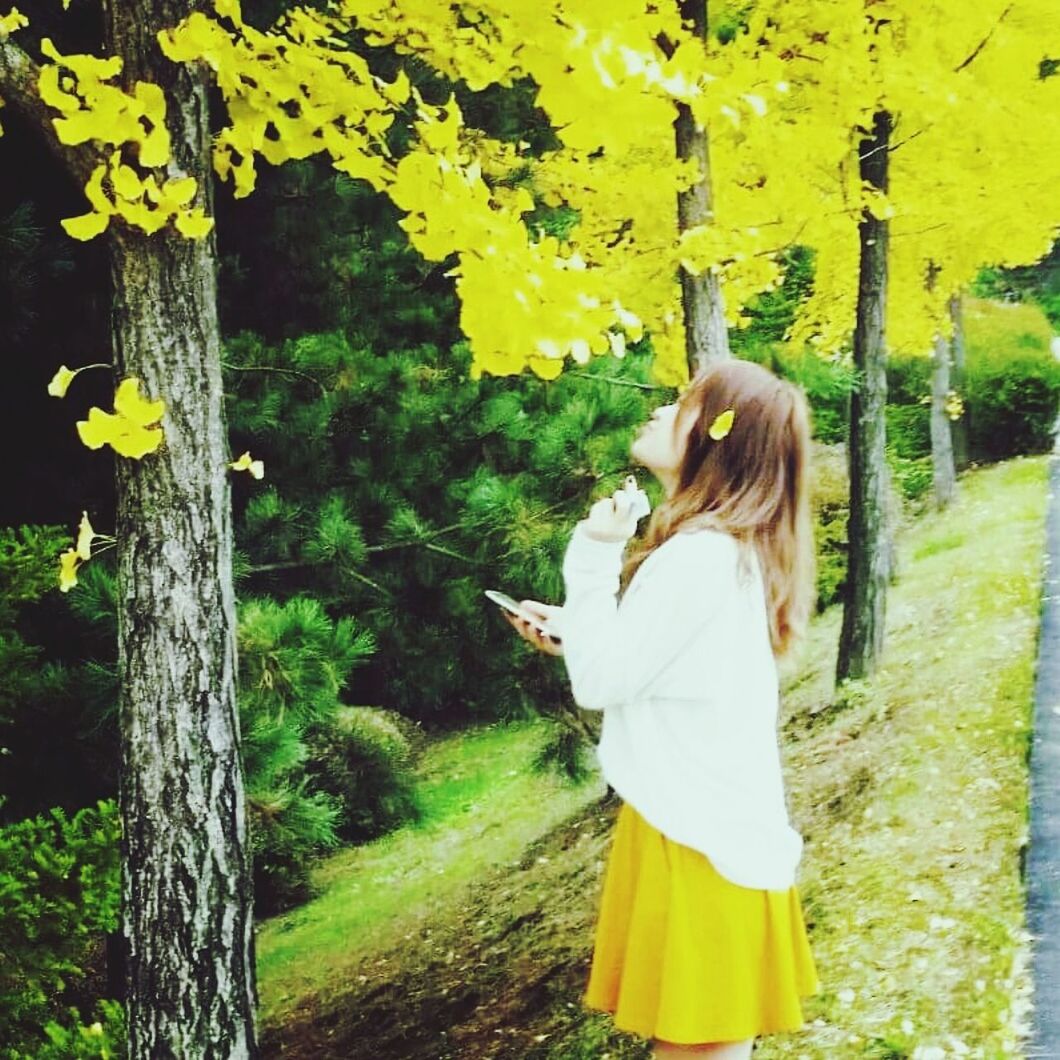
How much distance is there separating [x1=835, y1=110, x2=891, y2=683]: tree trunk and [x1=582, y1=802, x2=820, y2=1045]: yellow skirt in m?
5.34

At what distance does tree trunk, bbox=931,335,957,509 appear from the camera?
11.6 meters

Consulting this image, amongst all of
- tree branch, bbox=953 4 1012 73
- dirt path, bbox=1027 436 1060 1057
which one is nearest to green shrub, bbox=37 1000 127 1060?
dirt path, bbox=1027 436 1060 1057

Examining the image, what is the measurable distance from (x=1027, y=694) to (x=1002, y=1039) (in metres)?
3.21

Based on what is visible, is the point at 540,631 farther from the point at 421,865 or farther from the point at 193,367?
the point at 421,865

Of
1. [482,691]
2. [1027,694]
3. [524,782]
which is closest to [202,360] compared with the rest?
[482,691]

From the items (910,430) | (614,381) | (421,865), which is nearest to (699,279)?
(614,381)

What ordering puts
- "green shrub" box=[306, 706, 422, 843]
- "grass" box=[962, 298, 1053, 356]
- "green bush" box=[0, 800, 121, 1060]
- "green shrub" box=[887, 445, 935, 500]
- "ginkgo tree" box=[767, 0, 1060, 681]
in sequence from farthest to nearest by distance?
"grass" box=[962, 298, 1053, 356], "green shrub" box=[887, 445, 935, 500], "ginkgo tree" box=[767, 0, 1060, 681], "green shrub" box=[306, 706, 422, 843], "green bush" box=[0, 800, 121, 1060]

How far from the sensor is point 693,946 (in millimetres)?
1786

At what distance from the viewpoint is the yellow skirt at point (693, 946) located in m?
1.78

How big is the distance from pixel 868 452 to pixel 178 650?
226 inches

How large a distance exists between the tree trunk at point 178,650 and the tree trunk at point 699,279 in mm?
2588

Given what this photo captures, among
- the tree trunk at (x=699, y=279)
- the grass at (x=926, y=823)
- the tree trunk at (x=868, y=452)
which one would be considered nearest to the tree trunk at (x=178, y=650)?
the grass at (x=926, y=823)

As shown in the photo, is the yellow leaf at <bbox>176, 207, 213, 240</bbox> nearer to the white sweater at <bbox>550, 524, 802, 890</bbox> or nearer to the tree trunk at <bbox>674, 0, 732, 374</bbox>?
the white sweater at <bbox>550, 524, 802, 890</bbox>

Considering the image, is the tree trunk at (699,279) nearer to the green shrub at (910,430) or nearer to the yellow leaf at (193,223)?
the yellow leaf at (193,223)
